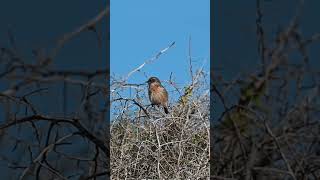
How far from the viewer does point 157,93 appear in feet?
5.60

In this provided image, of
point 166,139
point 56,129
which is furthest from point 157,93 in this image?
point 56,129

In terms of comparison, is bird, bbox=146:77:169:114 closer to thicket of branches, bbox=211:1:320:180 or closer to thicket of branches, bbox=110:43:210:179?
thicket of branches, bbox=110:43:210:179

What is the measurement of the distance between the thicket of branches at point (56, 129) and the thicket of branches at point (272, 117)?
22cm

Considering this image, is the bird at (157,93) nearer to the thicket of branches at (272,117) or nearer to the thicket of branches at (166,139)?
the thicket of branches at (166,139)

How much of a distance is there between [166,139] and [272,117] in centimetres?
56

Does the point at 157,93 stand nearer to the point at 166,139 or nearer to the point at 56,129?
the point at 166,139

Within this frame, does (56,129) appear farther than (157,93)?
No

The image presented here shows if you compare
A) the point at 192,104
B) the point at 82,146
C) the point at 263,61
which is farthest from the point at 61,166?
the point at 192,104

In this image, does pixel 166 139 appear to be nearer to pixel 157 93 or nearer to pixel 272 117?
pixel 157 93

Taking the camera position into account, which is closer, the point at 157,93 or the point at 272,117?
the point at 272,117

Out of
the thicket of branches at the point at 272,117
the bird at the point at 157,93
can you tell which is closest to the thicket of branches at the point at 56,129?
the thicket of branches at the point at 272,117

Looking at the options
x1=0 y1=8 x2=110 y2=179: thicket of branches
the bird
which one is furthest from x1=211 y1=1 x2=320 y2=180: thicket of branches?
the bird

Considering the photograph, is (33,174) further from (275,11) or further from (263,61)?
(275,11)

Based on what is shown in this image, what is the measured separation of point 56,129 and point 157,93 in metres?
0.52
